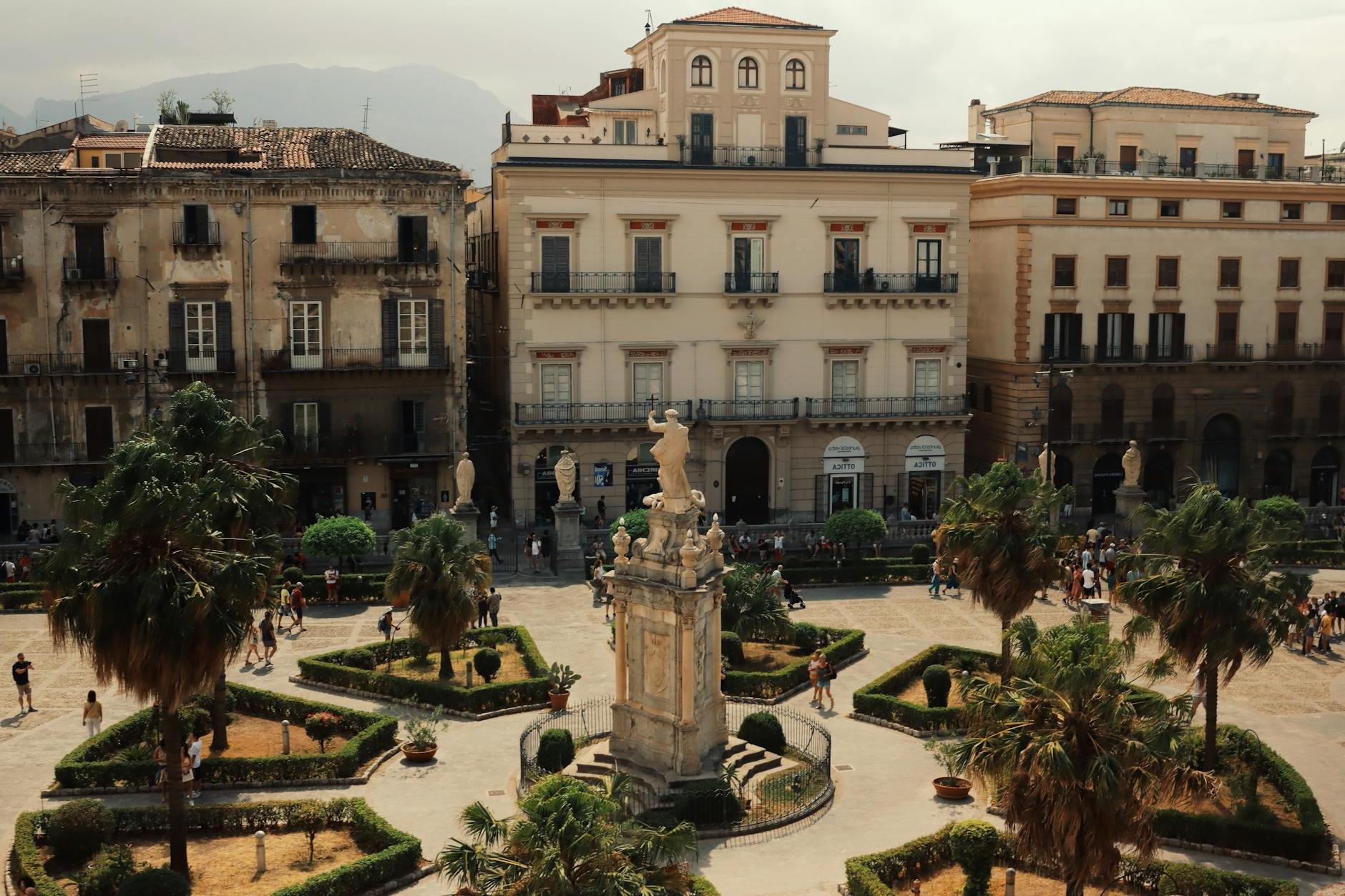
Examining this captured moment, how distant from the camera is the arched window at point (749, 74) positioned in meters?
55.3

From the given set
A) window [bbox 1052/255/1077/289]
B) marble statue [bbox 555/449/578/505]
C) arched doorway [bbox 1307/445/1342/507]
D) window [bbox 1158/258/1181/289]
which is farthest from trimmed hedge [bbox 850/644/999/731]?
arched doorway [bbox 1307/445/1342/507]

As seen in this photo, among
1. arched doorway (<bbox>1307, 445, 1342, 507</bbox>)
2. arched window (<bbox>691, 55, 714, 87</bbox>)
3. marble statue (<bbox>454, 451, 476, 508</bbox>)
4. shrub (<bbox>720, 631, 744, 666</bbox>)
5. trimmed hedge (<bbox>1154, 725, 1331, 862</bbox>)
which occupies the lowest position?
trimmed hedge (<bbox>1154, 725, 1331, 862</bbox>)

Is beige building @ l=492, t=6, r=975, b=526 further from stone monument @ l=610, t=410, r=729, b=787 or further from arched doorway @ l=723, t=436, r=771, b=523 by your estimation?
stone monument @ l=610, t=410, r=729, b=787

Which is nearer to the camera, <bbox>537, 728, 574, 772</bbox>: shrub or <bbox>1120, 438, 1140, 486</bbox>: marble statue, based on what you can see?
<bbox>537, 728, 574, 772</bbox>: shrub

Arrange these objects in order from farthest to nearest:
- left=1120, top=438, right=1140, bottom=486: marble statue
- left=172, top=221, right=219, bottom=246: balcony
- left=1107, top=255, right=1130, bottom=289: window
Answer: left=1107, top=255, right=1130, bottom=289: window
left=1120, top=438, right=1140, bottom=486: marble statue
left=172, top=221, right=219, bottom=246: balcony

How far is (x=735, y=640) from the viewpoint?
36.9 meters

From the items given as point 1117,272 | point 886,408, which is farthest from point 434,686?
point 1117,272

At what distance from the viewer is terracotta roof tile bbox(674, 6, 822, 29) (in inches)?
2164

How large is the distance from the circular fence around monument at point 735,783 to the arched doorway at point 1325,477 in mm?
39333

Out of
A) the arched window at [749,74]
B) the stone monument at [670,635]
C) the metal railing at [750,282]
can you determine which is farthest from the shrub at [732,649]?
the arched window at [749,74]

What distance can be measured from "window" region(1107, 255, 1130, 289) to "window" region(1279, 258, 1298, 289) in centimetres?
723

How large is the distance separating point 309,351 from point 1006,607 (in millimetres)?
28830

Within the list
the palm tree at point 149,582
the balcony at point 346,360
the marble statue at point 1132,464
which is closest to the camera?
the palm tree at point 149,582

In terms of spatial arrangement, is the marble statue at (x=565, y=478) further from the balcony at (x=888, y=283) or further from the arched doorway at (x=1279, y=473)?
the arched doorway at (x=1279, y=473)
